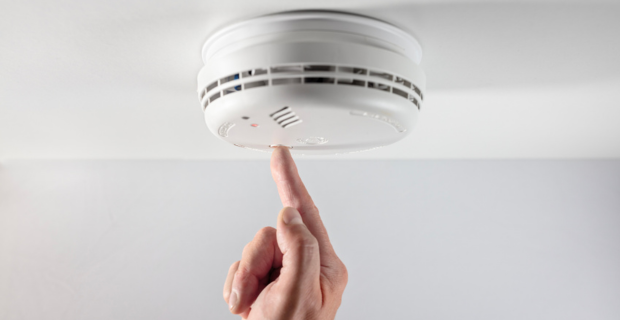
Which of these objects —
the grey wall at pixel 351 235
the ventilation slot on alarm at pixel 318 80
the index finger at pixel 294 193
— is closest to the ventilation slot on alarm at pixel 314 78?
the ventilation slot on alarm at pixel 318 80

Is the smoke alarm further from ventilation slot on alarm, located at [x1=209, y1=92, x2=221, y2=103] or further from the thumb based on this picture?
the thumb

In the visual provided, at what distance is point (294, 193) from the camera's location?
2.41ft

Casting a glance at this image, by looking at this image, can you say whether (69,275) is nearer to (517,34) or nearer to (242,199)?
(242,199)

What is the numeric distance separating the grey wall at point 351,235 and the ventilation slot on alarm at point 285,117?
38.6 inches

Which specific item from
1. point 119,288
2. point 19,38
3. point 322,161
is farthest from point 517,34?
point 119,288

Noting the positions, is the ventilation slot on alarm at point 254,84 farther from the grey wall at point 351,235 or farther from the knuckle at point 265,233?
the grey wall at point 351,235

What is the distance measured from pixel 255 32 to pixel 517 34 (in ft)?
1.14

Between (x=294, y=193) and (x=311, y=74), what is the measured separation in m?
0.31

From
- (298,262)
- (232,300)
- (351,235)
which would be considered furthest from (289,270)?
(351,235)

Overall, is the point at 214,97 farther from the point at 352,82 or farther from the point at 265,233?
the point at 265,233

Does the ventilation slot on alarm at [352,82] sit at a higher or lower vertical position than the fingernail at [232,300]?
higher

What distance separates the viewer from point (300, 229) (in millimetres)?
608

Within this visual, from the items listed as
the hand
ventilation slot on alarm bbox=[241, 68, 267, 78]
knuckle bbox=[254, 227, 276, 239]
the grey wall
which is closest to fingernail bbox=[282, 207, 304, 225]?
the hand

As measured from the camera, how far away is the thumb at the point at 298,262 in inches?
22.9
